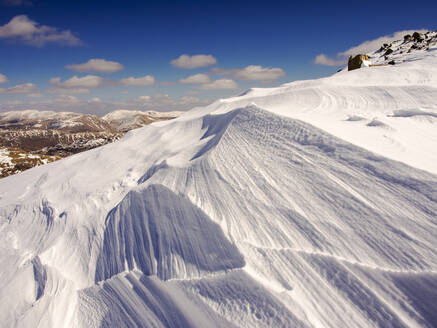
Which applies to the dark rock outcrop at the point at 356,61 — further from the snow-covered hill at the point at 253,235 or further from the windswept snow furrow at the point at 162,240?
the windswept snow furrow at the point at 162,240

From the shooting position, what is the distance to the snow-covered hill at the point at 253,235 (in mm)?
3619

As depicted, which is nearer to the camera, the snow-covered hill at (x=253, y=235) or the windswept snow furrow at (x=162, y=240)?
the snow-covered hill at (x=253, y=235)

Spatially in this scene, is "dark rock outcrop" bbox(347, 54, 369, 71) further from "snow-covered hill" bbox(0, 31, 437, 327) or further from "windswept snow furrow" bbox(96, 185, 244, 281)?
"windswept snow furrow" bbox(96, 185, 244, 281)

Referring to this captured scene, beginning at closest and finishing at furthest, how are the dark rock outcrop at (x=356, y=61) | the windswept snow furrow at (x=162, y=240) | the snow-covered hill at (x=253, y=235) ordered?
1. the snow-covered hill at (x=253, y=235)
2. the windswept snow furrow at (x=162, y=240)
3. the dark rock outcrop at (x=356, y=61)

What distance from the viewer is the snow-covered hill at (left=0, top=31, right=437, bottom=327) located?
3.62 meters

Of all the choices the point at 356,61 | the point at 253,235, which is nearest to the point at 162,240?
the point at 253,235

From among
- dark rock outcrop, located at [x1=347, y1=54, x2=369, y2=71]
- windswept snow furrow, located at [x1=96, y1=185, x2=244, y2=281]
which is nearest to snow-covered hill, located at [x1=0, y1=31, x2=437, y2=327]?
windswept snow furrow, located at [x1=96, y1=185, x2=244, y2=281]

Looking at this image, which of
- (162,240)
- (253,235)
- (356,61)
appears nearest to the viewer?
(253,235)

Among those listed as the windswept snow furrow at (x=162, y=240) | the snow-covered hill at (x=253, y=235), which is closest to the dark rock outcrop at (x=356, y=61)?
the snow-covered hill at (x=253, y=235)

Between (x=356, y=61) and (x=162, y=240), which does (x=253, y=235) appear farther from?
(x=356, y=61)

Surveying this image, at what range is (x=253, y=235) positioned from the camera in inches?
179

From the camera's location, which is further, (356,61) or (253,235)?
(356,61)

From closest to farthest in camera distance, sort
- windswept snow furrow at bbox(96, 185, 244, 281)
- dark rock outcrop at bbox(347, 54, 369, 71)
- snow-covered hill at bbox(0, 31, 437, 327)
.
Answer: snow-covered hill at bbox(0, 31, 437, 327), windswept snow furrow at bbox(96, 185, 244, 281), dark rock outcrop at bbox(347, 54, 369, 71)

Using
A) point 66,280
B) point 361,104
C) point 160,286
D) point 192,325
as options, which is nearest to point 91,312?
point 66,280
